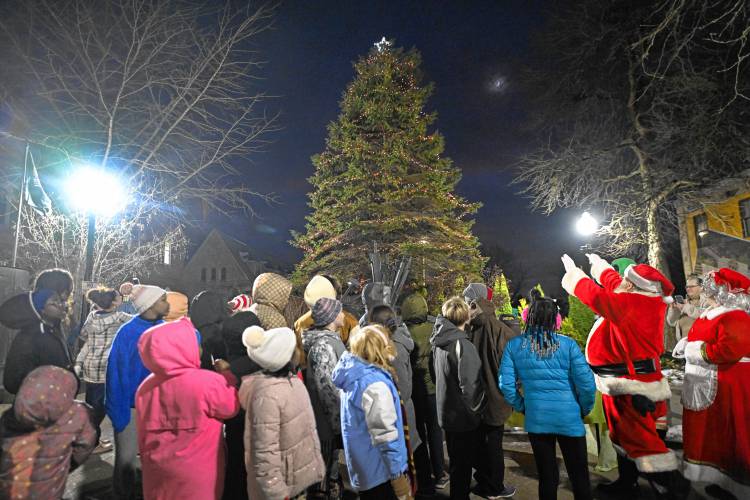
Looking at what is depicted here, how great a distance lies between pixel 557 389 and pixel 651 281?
150cm

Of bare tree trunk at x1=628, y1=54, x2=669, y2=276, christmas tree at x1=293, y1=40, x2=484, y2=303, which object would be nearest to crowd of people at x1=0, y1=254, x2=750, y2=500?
bare tree trunk at x1=628, y1=54, x2=669, y2=276

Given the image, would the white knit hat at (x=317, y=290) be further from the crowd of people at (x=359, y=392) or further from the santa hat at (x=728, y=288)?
the santa hat at (x=728, y=288)

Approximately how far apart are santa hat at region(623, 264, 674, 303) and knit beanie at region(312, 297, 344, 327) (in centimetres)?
287

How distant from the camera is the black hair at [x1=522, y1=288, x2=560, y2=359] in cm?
358

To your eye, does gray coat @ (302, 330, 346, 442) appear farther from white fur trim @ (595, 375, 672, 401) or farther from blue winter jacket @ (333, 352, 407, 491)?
white fur trim @ (595, 375, 672, 401)

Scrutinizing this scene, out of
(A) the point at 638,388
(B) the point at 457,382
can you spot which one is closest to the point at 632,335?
(A) the point at 638,388

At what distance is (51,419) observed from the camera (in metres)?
2.59

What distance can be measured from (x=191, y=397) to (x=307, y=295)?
1897mm

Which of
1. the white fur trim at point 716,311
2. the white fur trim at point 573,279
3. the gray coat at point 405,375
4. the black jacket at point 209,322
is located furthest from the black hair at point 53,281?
the white fur trim at point 716,311

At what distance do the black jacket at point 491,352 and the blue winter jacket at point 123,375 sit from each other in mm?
3401

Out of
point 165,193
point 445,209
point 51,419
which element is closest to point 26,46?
point 165,193

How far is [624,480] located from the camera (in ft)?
14.1

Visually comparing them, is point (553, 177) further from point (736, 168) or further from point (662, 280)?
point (662, 280)

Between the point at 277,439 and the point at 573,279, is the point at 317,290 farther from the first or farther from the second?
the point at 573,279
